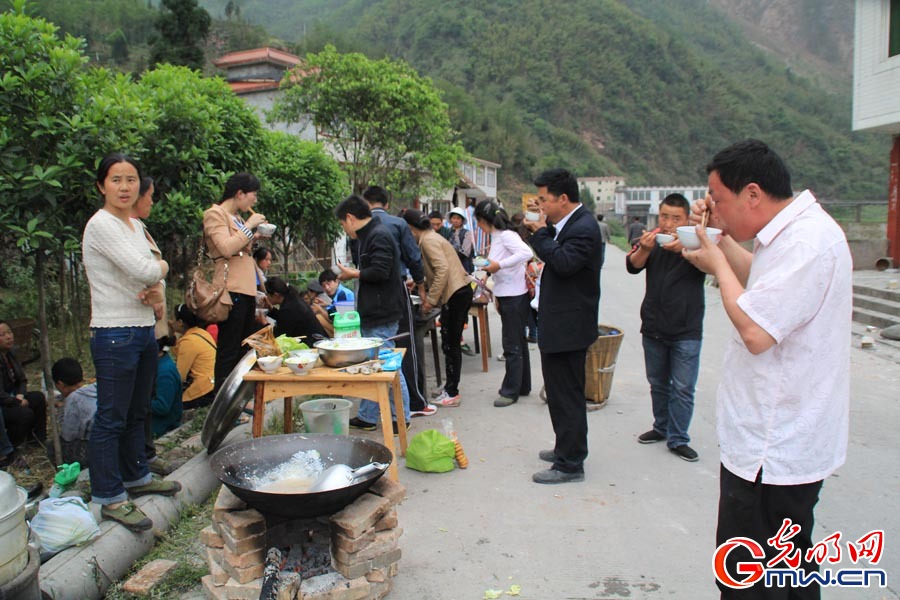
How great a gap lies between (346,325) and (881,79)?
1388cm

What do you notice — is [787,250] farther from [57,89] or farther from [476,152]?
[476,152]

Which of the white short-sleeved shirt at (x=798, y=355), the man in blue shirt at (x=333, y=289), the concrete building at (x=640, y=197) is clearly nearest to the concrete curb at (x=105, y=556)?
the white short-sleeved shirt at (x=798, y=355)

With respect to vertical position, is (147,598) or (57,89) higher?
(57,89)

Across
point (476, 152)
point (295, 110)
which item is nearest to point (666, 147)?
point (476, 152)

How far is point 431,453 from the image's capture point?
14.0ft

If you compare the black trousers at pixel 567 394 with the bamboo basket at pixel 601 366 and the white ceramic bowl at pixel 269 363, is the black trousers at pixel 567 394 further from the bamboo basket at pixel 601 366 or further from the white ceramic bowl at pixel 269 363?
the white ceramic bowl at pixel 269 363

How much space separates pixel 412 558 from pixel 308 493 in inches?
36.1

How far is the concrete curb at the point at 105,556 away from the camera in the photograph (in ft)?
9.17

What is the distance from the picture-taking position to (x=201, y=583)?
120 inches

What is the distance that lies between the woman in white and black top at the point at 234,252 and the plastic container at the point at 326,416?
102cm

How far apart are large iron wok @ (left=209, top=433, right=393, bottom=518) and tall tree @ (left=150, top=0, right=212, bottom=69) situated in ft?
87.4

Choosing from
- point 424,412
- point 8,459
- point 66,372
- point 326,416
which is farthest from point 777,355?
point 8,459

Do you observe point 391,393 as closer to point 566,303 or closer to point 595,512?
point 566,303

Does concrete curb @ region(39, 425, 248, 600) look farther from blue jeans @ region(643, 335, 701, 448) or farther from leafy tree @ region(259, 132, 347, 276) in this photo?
leafy tree @ region(259, 132, 347, 276)
